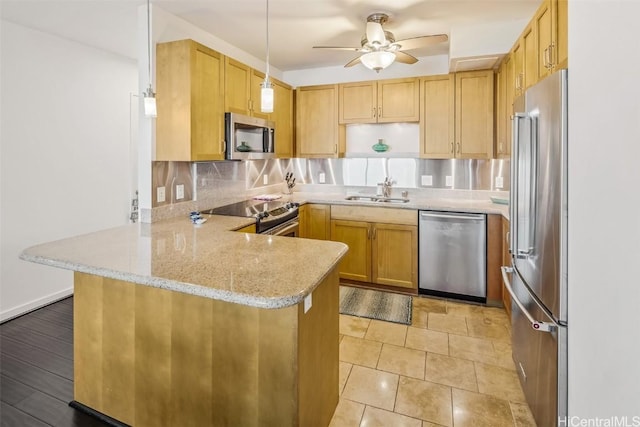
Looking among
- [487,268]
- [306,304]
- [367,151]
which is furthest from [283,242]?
[367,151]

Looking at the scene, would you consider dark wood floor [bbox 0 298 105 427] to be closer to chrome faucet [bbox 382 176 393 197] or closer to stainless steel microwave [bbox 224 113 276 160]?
stainless steel microwave [bbox 224 113 276 160]

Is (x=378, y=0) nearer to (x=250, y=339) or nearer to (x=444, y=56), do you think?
(x=444, y=56)

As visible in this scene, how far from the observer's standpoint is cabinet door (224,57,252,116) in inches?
118

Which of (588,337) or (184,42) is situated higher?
(184,42)

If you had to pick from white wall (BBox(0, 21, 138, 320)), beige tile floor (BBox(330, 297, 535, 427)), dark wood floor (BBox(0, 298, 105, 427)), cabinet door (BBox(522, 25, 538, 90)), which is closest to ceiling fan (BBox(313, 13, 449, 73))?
cabinet door (BBox(522, 25, 538, 90))

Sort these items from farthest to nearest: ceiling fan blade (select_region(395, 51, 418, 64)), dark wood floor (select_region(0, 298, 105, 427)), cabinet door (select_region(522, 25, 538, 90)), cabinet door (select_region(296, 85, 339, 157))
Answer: cabinet door (select_region(296, 85, 339, 157)) < ceiling fan blade (select_region(395, 51, 418, 64)) < cabinet door (select_region(522, 25, 538, 90)) < dark wood floor (select_region(0, 298, 105, 427))

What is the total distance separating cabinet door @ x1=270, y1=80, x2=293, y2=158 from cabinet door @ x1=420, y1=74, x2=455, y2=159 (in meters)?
1.52

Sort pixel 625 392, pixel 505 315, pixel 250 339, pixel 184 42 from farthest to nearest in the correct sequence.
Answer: pixel 505 315 < pixel 184 42 < pixel 250 339 < pixel 625 392

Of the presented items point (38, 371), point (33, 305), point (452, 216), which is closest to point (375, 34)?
point (452, 216)

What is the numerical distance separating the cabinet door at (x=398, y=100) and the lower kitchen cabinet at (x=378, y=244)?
3.54 feet

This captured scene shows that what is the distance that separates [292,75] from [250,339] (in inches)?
156

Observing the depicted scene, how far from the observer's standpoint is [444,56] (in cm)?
395

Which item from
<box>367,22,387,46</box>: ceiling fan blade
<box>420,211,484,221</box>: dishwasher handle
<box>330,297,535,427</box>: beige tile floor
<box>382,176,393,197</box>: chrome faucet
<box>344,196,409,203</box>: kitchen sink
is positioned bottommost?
<box>330,297,535,427</box>: beige tile floor

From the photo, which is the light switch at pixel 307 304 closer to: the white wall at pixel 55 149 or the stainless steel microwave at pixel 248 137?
the stainless steel microwave at pixel 248 137
